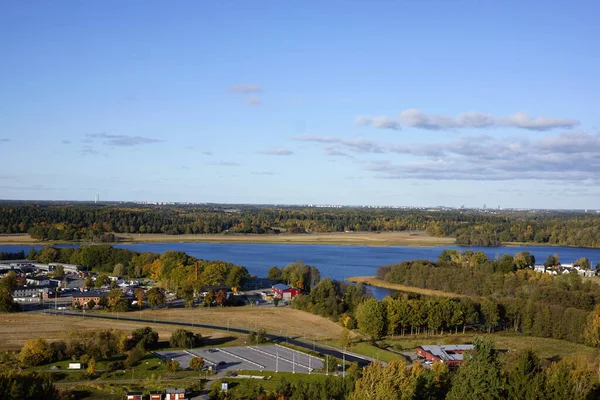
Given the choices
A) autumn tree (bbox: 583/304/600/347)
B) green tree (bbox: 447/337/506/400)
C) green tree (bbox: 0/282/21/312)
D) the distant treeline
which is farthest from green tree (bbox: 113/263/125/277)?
green tree (bbox: 447/337/506/400)

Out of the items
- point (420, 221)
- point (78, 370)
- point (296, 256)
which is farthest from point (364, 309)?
point (420, 221)

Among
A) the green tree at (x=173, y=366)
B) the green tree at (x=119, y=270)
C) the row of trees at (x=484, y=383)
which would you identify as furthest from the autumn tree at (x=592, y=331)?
the green tree at (x=119, y=270)

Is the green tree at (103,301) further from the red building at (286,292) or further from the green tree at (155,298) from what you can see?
the red building at (286,292)

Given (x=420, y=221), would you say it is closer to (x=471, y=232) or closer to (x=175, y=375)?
(x=471, y=232)

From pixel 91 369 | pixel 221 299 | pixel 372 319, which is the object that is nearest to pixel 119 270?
pixel 221 299

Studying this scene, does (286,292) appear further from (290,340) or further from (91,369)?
(91,369)

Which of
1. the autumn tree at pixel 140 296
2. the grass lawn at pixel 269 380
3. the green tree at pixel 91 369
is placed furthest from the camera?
the autumn tree at pixel 140 296
